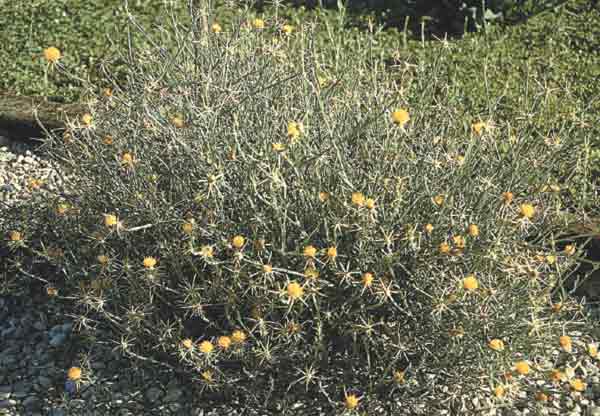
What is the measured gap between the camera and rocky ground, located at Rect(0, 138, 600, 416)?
3.26 m

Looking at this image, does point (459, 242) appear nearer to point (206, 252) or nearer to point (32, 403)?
point (206, 252)

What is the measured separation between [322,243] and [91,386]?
3.79 ft

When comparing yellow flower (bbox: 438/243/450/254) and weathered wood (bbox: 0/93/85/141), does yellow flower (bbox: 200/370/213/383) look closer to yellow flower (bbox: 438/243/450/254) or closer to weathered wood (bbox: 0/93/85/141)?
yellow flower (bbox: 438/243/450/254)

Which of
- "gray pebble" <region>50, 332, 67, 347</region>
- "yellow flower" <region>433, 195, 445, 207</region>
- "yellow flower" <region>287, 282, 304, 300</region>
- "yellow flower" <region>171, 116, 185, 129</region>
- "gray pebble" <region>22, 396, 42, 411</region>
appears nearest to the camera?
"yellow flower" <region>287, 282, 304, 300</region>

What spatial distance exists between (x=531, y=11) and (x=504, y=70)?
3.44 feet

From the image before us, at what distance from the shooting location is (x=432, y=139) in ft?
10.9

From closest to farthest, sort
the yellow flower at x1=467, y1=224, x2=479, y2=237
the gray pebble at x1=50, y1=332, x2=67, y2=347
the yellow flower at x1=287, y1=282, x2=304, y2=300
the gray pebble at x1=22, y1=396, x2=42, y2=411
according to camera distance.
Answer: the yellow flower at x1=287, y1=282, x2=304, y2=300 → the yellow flower at x1=467, y1=224, x2=479, y2=237 → the gray pebble at x1=22, y1=396, x2=42, y2=411 → the gray pebble at x1=50, y1=332, x2=67, y2=347

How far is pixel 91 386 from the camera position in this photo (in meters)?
3.41

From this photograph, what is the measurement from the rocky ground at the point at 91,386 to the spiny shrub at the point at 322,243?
0.38 feet

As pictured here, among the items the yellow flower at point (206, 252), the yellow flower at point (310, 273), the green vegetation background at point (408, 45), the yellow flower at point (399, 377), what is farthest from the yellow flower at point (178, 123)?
the green vegetation background at point (408, 45)

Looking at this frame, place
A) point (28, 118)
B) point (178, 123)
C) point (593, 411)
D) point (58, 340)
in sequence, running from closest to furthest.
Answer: point (178, 123) < point (593, 411) < point (58, 340) < point (28, 118)

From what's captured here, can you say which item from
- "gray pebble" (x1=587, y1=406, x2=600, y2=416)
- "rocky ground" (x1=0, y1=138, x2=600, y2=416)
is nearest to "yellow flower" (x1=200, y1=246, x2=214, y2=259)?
"rocky ground" (x1=0, y1=138, x2=600, y2=416)

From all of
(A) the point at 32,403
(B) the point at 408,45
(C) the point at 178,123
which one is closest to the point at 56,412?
(A) the point at 32,403

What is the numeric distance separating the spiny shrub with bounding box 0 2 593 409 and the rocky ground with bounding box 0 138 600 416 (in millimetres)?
115
